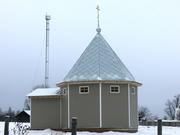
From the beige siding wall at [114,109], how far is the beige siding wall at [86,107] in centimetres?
53

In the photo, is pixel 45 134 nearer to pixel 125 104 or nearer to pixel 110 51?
pixel 125 104

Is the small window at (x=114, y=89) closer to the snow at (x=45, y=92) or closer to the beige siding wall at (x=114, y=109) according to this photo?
the beige siding wall at (x=114, y=109)

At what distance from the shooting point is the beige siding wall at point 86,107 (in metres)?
30.6

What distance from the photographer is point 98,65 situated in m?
32.6

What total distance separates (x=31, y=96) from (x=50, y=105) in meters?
1.67

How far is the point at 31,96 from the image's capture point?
34.2 metres

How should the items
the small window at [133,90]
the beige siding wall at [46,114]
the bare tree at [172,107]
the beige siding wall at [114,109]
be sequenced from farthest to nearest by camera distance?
the bare tree at [172,107] < the beige siding wall at [46,114] < the small window at [133,90] < the beige siding wall at [114,109]

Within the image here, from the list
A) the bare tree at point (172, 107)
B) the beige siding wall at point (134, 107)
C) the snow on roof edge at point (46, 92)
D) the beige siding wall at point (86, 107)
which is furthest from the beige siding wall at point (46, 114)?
the bare tree at point (172, 107)

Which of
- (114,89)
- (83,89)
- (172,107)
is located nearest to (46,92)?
(83,89)

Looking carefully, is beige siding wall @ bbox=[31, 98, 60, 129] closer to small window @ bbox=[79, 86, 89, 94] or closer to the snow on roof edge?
the snow on roof edge

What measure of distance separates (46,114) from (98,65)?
5.29m

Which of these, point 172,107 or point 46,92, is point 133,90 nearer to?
point 46,92

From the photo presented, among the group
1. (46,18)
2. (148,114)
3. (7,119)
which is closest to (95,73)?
(46,18)

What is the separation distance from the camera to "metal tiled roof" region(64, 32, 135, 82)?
31.7 metres
